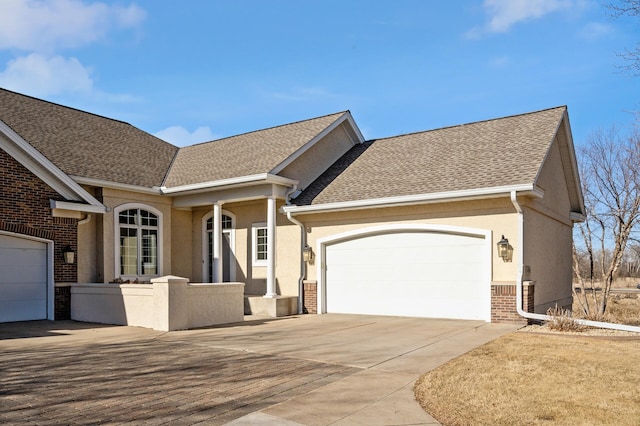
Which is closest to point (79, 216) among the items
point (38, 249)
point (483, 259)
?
point (38, 249)

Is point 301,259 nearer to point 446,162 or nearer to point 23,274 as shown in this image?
point 446,162

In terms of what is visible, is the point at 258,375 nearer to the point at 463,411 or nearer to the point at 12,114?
the point at 463,411

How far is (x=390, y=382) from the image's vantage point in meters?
6.55

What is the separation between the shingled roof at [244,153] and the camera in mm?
15651

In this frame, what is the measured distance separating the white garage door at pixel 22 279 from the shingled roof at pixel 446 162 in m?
7.00

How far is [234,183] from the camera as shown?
1485cm

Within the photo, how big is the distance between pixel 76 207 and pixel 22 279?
2155 millimetres

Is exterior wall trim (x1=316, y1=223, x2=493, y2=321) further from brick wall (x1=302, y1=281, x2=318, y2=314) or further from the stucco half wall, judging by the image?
the stucco half wall

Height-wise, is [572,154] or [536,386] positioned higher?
[572,154]

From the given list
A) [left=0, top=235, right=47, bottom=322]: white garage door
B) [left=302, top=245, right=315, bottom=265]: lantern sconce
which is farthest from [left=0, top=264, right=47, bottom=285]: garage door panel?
[left=302, top=245, right=315, bottom=265]: lantern sconce

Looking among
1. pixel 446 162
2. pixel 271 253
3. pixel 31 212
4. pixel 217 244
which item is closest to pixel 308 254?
pixel 271 253

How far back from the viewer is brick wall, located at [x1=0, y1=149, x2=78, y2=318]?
12.3 meters

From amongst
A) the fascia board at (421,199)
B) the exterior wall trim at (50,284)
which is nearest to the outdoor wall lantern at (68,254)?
the exterior wall trim at (50,284)

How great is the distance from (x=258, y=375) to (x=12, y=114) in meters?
13.3
